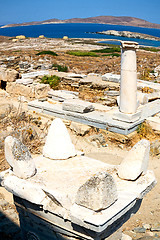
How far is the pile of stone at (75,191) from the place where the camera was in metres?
2.30

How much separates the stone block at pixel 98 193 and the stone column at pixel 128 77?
4626 mm

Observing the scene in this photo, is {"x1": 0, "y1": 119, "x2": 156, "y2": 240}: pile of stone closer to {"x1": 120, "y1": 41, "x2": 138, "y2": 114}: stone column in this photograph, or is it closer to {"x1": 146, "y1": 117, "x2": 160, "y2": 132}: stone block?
{"x1": 120, "y1": 41, "x2": 138, "y2": 114}: stone column

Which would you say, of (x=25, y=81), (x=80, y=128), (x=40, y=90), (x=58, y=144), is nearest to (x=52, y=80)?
(x=25, y=81)

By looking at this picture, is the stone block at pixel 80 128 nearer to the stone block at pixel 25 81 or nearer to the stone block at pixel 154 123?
the stone block at pixel 154 123

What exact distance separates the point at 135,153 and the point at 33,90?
26.0 feet

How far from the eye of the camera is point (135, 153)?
279 cm

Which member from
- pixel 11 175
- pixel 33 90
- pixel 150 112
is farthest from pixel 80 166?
pixel 33 90

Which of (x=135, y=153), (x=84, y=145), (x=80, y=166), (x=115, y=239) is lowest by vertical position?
(x=84, y=145)

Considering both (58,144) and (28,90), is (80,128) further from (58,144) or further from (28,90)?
(28,90)

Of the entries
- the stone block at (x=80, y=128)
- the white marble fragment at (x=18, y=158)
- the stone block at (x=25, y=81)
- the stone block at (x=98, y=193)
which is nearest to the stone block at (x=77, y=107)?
the stone block at (x=80, y=128)

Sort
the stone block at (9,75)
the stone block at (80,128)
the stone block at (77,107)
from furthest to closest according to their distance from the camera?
the stone block at (9,75)
the stone block at (77,107)
the stone block at (80,128)

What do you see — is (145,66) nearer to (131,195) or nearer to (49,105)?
(49,105)

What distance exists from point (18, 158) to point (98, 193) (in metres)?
1.04

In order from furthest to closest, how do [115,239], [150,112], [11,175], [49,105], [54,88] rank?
[54,88]
[49,105]
[150,112]
[11,175]
[115,239]
